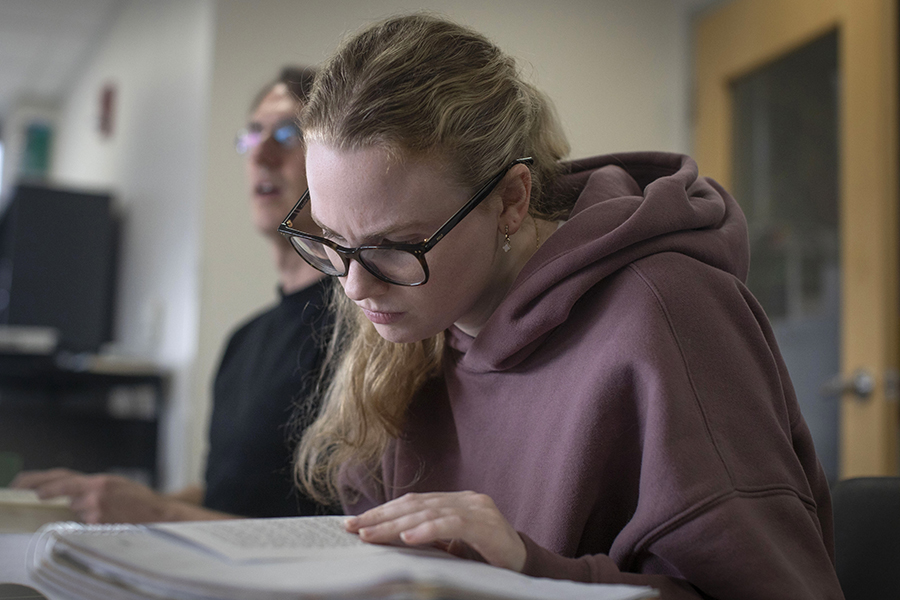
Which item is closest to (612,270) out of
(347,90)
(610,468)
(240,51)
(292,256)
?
(610,468)

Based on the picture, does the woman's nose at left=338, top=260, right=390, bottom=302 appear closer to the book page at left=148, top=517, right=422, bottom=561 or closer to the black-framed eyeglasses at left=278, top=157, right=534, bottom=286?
the black-framed eyeglasses at left=278, top=157, right=534, bottom=286

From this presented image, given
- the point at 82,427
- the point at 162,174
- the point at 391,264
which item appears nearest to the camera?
the point at 391,264

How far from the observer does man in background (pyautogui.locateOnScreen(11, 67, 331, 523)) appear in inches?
48.9

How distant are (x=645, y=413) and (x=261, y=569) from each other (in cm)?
36

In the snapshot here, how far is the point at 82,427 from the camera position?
9.61ft

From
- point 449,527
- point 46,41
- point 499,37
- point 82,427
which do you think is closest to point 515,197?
point 449,527

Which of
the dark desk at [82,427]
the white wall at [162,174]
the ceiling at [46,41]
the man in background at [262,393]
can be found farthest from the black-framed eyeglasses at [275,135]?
the ceiling at [46,41]

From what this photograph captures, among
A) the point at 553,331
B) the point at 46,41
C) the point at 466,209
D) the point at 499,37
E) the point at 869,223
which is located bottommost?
the point at 553,331

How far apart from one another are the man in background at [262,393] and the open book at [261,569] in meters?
0.57

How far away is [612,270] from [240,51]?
2165 mm

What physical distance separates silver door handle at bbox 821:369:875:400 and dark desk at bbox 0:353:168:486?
2.08m

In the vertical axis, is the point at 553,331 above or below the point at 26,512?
above

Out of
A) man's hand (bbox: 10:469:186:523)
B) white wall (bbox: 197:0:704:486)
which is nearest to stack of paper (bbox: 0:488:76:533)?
man's hand (bbox: 10:469:186:523)

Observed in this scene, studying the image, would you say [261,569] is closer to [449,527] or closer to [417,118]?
[449,527]
